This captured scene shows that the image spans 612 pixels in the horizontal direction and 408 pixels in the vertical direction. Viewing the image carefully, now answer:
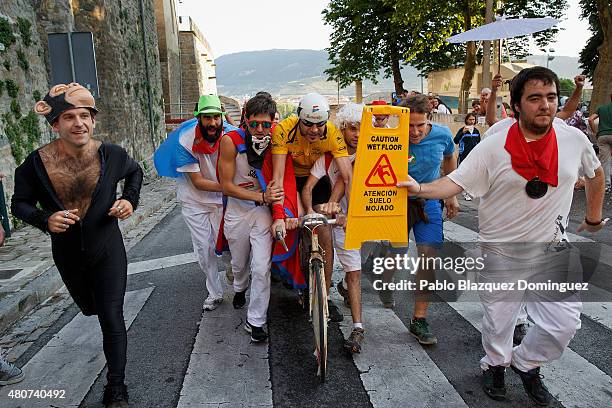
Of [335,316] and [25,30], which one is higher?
[25,30]

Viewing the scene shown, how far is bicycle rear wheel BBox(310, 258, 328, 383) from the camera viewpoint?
3.37m

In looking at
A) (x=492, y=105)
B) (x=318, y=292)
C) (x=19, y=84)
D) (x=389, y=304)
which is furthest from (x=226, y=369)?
(x=19, y=84)

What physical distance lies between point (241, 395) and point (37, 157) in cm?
201

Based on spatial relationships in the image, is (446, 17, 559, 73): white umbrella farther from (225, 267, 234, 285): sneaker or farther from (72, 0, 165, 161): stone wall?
(72, 0, 165, 161): stone wall

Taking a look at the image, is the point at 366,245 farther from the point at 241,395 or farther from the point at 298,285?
the point at 241,395

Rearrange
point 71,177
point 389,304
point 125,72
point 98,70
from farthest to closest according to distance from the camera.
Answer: point 125,72, point 98,70, point 389,304, point 71,177

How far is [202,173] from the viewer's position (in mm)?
4938

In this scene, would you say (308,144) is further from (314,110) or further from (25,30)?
(25,30)

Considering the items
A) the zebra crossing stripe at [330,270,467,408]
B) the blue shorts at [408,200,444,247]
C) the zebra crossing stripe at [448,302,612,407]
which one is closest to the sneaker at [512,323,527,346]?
the zebra crossing stripe at [448,302,612,407]

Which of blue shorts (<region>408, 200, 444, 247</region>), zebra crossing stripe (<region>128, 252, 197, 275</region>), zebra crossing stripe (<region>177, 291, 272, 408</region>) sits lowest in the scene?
zebra crossing stripe (<region>128, 252, 197, 275</region>)

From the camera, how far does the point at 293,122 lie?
13.2 ft

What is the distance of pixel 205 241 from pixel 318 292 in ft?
5.91

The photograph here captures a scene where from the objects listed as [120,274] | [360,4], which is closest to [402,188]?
[120,274]

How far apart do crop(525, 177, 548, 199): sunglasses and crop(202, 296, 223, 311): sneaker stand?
3119 millimetres
